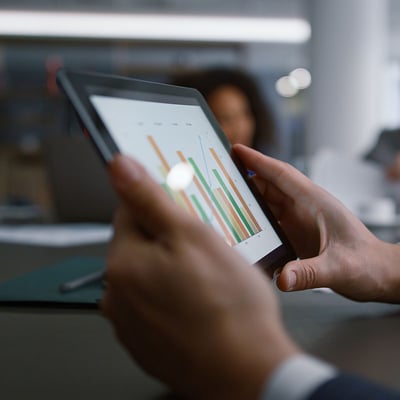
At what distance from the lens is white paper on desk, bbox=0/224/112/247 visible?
4.12 feet

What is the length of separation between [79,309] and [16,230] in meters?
0.86

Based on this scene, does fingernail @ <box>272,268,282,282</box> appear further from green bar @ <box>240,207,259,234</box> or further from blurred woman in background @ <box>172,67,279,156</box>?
blurred woman in background @ <box>172,67,279,156</box>

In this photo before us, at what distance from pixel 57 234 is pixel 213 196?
91 centimetres

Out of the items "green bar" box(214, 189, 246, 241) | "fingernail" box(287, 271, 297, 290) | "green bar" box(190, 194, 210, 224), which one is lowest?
"fingernail" box(287, 271, 297, 290)

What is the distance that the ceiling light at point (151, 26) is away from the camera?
5.15 meters

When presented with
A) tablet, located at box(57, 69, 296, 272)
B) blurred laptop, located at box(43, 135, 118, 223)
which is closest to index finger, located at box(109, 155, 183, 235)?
tablet, located at box(57, 69, 296, 272)

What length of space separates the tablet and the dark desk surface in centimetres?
8

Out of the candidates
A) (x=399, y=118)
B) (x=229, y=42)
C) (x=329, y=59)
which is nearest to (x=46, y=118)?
(x=229, y=42)

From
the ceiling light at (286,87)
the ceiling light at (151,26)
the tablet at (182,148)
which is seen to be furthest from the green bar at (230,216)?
the ceiling light at (286,87)

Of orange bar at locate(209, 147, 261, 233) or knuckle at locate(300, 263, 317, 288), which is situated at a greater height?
orange bar at locate(209, 147, 261, 233)

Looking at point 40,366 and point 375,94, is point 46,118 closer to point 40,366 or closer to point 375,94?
point 375,94

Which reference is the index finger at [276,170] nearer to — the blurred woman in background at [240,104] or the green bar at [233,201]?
the green bar at [233,201]

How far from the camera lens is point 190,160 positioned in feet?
1.71

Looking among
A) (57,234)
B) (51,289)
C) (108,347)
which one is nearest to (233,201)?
(108,347)
